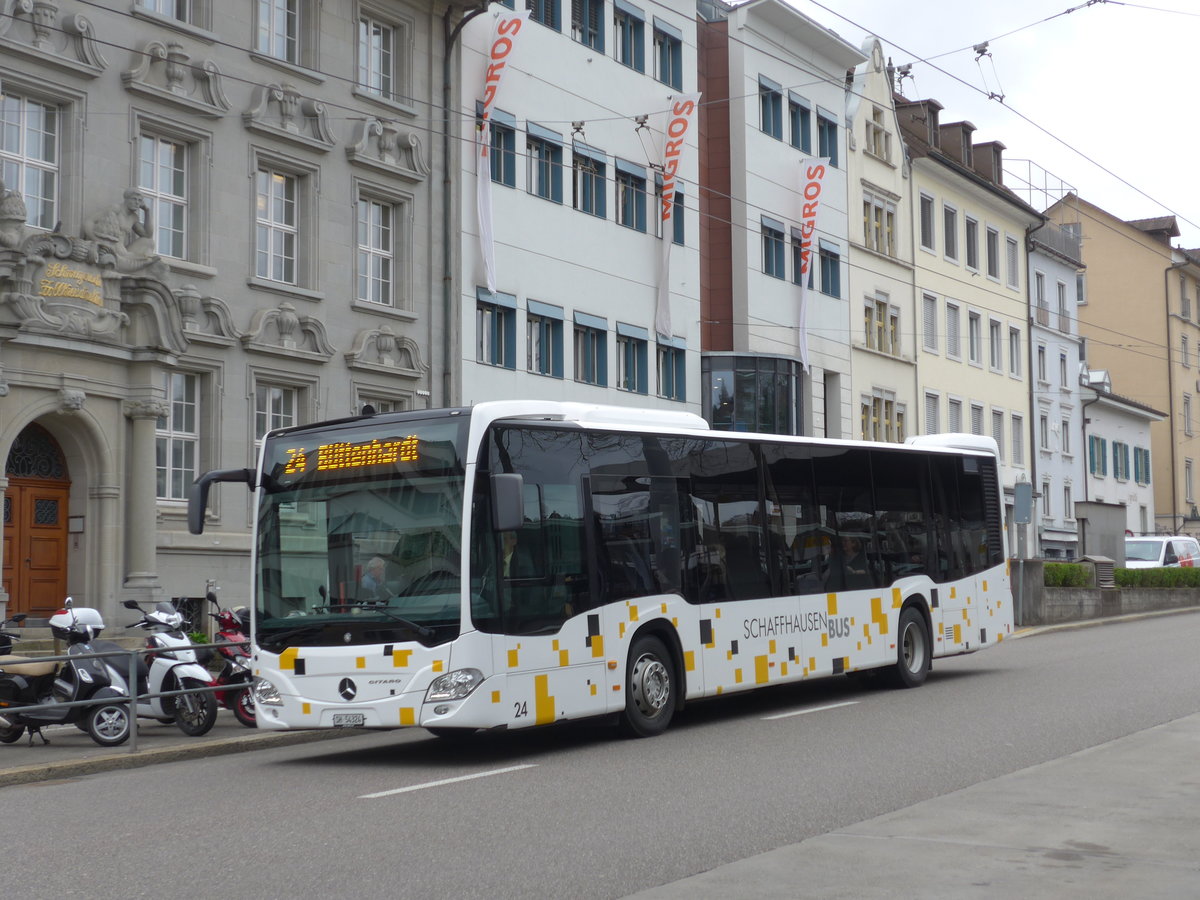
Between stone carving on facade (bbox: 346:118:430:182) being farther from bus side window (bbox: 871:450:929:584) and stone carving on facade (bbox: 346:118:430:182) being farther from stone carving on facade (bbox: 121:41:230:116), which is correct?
bus side window (bbox: 871:450:929:584)

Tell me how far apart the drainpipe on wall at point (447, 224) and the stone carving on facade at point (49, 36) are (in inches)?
299

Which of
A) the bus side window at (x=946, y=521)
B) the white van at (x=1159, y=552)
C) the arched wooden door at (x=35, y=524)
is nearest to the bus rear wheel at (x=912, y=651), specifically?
the bus side window at (x=946, y=521)

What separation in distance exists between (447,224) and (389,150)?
1.90 m

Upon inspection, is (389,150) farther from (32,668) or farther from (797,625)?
(32,668)

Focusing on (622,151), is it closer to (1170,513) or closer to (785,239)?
(785,239)

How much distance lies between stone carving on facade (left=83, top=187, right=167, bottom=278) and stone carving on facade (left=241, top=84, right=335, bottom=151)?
9.06 feet

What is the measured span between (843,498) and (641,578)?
4126 mm

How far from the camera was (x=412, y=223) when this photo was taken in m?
28.8

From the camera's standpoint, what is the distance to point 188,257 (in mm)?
24500

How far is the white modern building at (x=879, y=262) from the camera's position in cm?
4484

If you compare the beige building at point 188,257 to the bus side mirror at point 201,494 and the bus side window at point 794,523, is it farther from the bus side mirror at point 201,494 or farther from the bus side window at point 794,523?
the bus side window at point 794,523

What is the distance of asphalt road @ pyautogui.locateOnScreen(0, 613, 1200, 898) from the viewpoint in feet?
26.5

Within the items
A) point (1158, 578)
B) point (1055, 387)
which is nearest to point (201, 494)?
point (1158, 578)

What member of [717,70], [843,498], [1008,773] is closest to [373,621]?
[1008,773]
